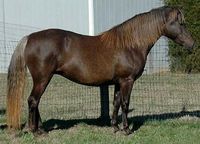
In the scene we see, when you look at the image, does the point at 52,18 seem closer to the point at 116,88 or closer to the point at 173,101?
the point at 173,101

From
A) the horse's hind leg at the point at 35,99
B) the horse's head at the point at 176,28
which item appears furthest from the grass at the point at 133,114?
the horse's head at the point at 176,28

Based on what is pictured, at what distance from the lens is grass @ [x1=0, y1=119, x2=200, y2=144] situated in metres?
7.91

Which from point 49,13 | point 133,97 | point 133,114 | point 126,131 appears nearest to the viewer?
point 126,131

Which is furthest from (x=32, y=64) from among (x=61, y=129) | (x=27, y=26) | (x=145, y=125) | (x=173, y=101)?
(x=27, y=26)

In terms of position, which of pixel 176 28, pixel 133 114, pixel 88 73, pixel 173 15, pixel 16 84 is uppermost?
pixel 173 15

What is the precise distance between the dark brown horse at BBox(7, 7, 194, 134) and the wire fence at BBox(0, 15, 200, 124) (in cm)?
165

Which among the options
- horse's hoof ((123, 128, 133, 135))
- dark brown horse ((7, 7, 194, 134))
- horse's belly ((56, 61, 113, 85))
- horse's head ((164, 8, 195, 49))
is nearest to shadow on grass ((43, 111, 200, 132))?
horse's hoof ((123, 128, 133, 135))

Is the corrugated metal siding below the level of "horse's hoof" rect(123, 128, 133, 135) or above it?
above

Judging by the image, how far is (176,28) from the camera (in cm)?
852

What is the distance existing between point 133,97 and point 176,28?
473 cm

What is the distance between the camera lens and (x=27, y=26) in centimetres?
1959

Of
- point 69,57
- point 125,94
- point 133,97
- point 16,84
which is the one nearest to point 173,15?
point 125,94

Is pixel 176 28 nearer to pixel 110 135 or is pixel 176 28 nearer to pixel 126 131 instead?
pixel 126 131

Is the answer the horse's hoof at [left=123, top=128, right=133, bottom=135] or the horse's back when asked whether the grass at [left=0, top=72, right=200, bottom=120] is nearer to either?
the horse's hoof at [left=123, top=128, right=133, bottom=135]
